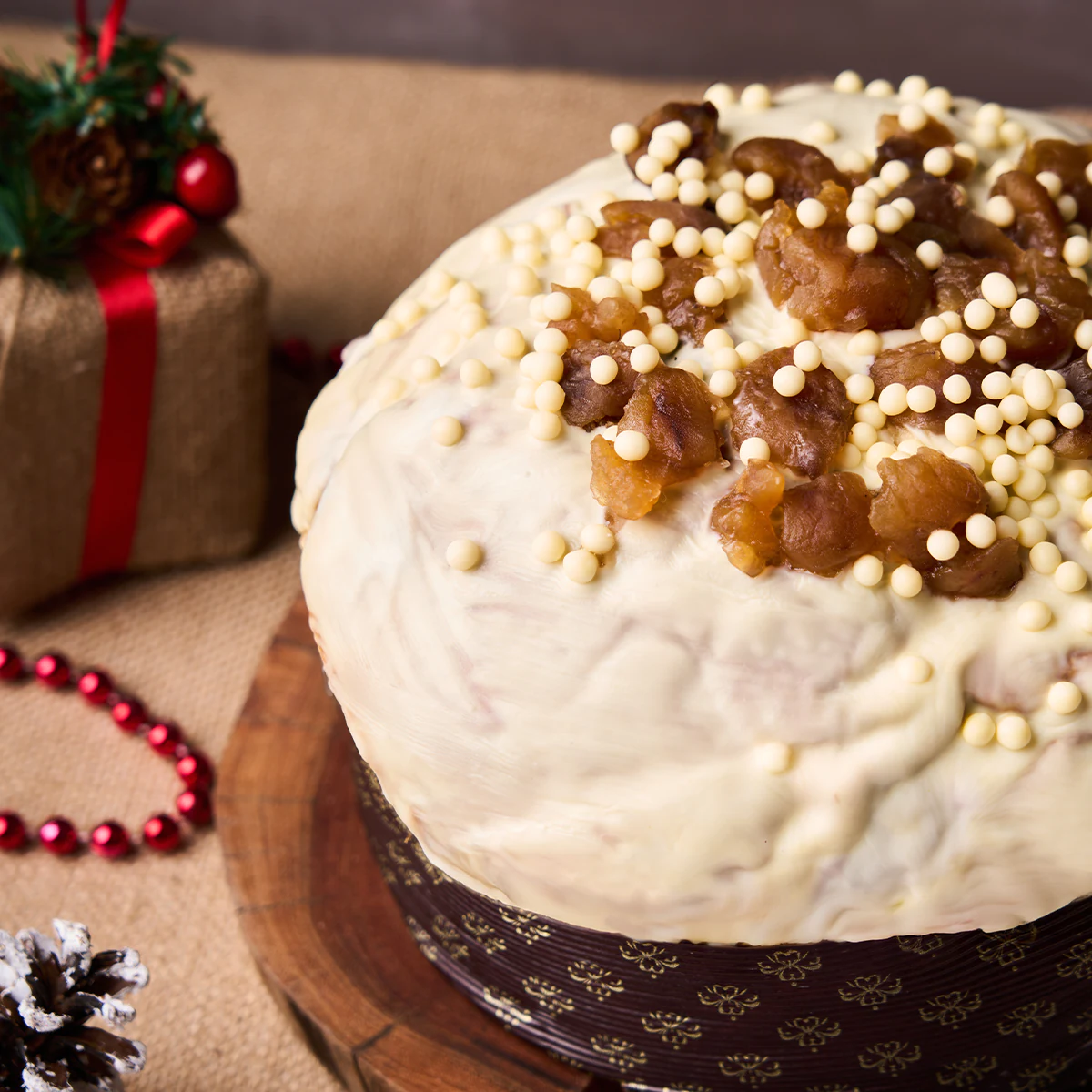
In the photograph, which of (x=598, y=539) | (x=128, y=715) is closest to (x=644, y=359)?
(x=598, y=539)

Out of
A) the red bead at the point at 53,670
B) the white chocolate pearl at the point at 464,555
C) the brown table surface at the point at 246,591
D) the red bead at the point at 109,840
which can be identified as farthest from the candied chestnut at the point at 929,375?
the red bead at the point at 53,670

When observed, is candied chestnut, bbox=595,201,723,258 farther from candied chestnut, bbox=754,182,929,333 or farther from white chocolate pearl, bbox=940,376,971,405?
white chocolate pearl, bbox=940,376,971,405

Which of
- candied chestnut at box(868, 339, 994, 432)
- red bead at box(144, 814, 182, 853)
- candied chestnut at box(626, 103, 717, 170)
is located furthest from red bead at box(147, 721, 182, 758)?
candied chestnut at box(868, 339, 994, 432)

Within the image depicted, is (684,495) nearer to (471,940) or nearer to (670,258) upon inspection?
(670,258)

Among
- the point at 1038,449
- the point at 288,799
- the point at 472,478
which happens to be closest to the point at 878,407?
the point at 1038,449

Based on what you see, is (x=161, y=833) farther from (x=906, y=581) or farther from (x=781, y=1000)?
(x=906, y=581)
